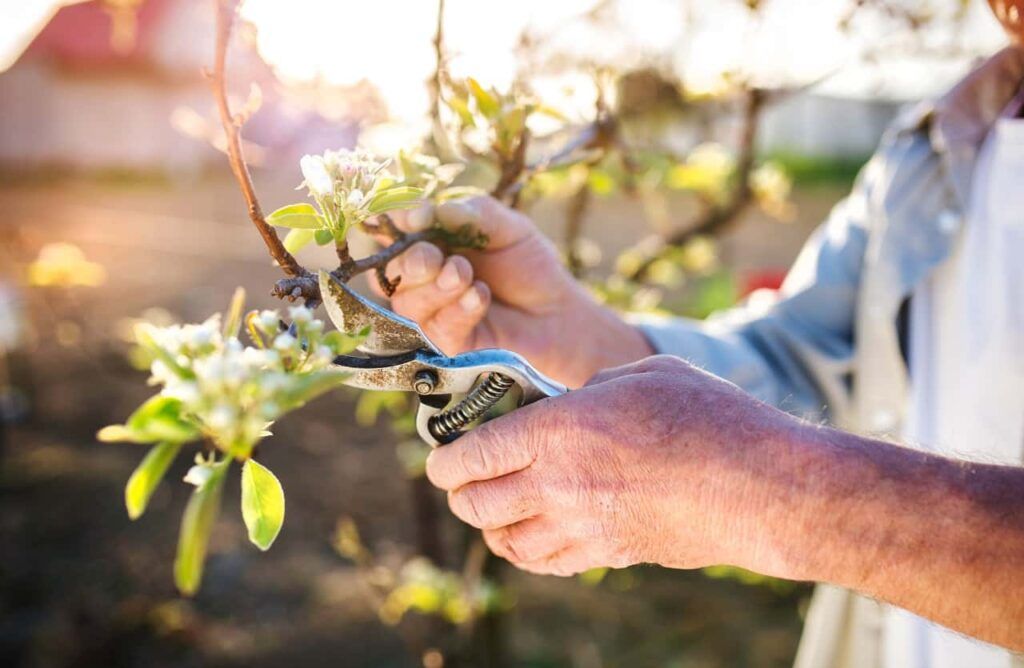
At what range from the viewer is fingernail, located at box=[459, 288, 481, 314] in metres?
1.62

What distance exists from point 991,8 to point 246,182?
1374 mm

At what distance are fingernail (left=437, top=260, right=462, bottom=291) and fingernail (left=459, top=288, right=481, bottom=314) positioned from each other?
0.06 m

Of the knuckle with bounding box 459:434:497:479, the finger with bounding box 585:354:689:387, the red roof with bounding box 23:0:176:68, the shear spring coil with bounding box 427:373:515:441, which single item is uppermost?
the finger with bounding box 585:354:689:387

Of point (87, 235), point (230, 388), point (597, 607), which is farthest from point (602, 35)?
point (87, 235)

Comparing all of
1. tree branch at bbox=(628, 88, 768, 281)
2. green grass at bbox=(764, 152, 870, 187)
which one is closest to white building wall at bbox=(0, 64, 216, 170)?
green grass at bbox=(764, 152, 870, 187)

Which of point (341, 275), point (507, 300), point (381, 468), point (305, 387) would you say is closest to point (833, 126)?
point (381, 468)

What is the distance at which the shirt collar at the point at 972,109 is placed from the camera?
7.00 feet


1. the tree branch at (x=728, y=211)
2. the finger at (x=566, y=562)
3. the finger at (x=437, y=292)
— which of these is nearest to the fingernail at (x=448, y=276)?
the finger at (x=437, y=292)

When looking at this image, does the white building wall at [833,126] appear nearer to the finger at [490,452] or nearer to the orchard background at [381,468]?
the orchard background at [381,468]

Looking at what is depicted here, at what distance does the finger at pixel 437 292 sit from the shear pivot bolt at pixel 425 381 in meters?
0.29

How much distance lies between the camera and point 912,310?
7.29 ft

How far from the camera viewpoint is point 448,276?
5.09 feet

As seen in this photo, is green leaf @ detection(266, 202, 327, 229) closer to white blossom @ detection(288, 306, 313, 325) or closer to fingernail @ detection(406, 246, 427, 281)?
white blossom @ detection(288, 306, 313, 325)

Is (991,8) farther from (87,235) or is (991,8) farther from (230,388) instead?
(87,235)
